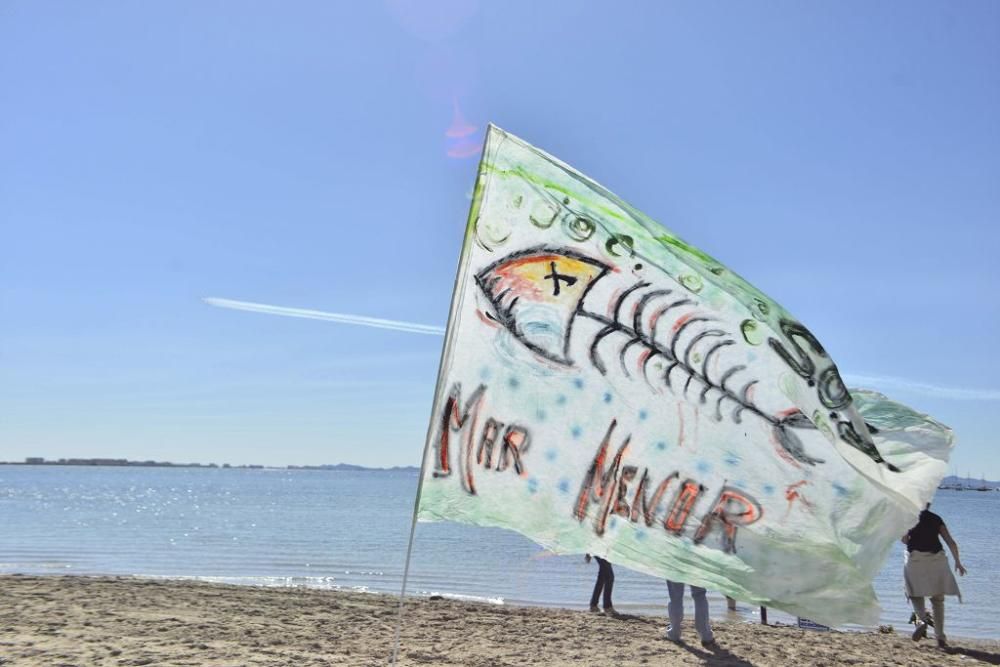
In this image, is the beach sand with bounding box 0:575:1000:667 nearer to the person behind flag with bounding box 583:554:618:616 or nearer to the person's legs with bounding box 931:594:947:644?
the person's legs with bounding box 931:594:947:644

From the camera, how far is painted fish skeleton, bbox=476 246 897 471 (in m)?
3.76

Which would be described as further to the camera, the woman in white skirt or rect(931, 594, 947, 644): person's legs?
rect(931, 594, 947, 644): person's legs

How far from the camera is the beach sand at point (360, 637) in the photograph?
830cm

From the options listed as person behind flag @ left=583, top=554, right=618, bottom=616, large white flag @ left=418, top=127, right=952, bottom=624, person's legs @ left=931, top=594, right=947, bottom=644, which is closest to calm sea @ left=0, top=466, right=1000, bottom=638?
person behind flag @ left=583, top=554, right=618, bottom=616

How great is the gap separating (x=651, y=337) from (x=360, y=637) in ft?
22.7

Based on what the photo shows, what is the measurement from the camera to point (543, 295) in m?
4.14

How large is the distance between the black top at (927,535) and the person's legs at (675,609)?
3.00 m

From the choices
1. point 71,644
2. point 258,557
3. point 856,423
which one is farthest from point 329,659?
point 258,557

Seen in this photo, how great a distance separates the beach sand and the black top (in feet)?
3.94

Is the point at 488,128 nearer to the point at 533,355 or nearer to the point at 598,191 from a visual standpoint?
the point at 598,191

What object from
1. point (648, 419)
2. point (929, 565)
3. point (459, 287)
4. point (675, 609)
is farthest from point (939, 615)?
point (459, 287)

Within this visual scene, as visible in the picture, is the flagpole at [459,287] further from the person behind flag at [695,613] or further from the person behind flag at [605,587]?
the person behind flag at [605,587]

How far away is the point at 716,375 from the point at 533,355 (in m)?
0.87

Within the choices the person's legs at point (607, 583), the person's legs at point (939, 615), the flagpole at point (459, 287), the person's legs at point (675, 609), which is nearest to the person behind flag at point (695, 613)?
the person's legs at point (675, 609)
